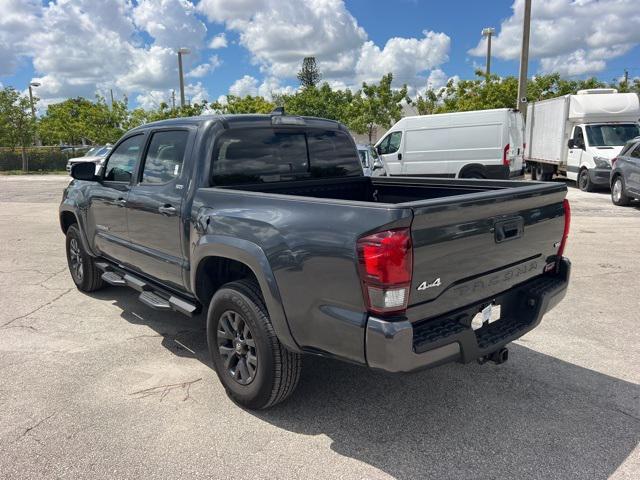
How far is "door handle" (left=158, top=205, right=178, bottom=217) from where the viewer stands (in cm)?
393

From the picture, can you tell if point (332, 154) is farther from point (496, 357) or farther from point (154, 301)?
point (496, 357)

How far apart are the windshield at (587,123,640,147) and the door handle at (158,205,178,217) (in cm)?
1540

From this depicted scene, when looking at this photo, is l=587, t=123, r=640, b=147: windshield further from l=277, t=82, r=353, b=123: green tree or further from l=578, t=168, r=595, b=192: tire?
l=277, t=82, r=353, b=123: green tree

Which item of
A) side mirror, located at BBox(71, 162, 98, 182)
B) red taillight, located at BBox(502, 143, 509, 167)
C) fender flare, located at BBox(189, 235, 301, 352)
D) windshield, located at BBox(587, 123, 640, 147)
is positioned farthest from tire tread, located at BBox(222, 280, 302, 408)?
windshield, located at BBox(587, 123, 640, 147)

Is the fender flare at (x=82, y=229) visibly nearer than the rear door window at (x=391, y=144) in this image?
Yes

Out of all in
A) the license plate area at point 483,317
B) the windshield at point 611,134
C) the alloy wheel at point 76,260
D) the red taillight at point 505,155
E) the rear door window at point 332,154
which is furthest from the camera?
the windshield at point 611,134

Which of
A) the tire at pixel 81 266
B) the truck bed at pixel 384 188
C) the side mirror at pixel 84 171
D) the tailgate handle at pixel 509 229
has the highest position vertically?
the side mirror at pixel 84 171

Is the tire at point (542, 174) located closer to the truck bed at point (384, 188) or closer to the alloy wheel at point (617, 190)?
the alloy wheel at point (617, 190)

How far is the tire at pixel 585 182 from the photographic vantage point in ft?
52.4

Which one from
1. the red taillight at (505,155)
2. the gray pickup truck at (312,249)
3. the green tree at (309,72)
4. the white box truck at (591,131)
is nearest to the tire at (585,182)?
the white box truck at (591,131)

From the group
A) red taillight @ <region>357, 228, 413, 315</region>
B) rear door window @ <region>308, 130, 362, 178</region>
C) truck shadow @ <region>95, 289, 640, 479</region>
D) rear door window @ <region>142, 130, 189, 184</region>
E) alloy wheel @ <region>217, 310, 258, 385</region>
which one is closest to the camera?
red taillight @ <region>357, 228, 413, 315</region>

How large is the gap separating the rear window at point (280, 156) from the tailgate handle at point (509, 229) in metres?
1.87

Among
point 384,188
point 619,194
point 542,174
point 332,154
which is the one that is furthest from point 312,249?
point 542,174

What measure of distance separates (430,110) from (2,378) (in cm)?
3308
